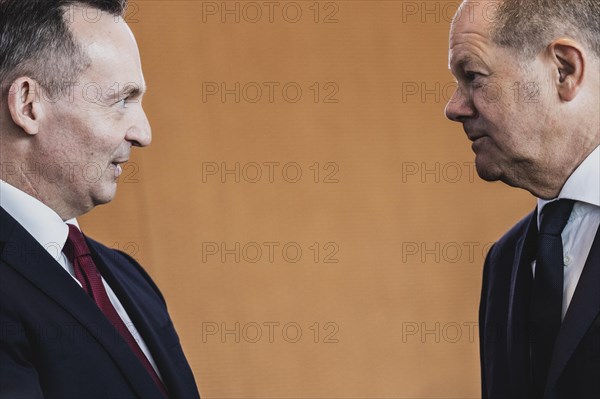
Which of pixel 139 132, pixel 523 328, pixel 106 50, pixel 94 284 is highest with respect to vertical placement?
pixel 106 50

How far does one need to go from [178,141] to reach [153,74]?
26 centimetres

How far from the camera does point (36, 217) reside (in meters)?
1.47

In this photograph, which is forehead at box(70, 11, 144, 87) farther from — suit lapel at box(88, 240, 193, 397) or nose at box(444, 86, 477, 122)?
nose at box(444, 86, 477, 122)

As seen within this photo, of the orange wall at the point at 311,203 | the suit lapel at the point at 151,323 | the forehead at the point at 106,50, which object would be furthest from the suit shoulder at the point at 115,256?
the orange wall at the point at 311,203

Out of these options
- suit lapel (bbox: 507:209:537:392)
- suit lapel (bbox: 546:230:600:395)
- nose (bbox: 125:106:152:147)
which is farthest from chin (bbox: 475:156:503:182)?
nose (bbox: 125:106:152:147)

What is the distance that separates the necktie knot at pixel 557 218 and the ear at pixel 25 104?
925mm

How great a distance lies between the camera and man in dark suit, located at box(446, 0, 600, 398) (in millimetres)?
1424

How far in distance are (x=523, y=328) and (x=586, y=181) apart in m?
0.30

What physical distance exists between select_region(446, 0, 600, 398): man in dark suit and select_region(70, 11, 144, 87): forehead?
610 mm

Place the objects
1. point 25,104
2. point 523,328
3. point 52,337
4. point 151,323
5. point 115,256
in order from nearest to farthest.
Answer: point 52,337, point 25,104, point 523,328, point 151,323, point 115,256

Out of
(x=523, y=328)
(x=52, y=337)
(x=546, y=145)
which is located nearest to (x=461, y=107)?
(x=546, y=145)

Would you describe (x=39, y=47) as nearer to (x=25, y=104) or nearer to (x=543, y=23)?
(x=25, y=104)

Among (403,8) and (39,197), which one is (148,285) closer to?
(39,197)

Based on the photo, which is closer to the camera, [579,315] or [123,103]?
[579,315]
